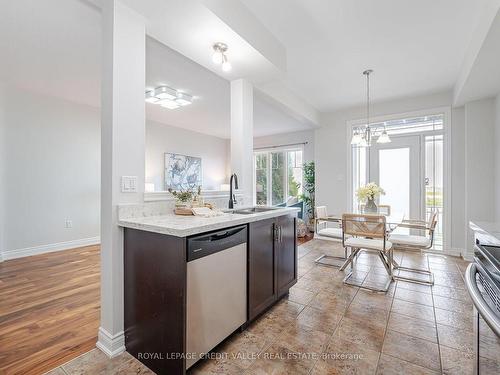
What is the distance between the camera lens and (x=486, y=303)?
28.3 inches

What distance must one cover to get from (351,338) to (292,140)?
5.52m

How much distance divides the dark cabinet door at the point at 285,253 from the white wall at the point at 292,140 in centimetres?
423

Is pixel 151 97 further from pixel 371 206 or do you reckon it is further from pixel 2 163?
pixel 371 206

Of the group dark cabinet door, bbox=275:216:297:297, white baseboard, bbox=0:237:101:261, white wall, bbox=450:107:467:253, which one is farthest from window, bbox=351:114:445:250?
white baseboard, bbox=0:237:101:261

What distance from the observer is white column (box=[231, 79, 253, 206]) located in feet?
9.44

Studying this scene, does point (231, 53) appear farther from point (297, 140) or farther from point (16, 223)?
point (297, 140)

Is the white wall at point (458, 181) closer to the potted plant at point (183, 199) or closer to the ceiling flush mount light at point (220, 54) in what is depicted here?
the ceiling flush mount light at point (220, 54)

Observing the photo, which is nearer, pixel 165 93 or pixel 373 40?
pixel 373 40

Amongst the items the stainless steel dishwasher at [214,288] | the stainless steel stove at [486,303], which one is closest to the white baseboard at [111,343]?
the stainless steel dishwasher at [214,288]

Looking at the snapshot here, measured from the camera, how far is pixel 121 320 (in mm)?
1661

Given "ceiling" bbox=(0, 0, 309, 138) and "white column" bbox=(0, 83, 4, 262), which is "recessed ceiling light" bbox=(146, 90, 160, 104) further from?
"white column" bbox=(0, 83, 4, 262)

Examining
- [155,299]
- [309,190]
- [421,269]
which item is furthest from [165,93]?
[421,269]

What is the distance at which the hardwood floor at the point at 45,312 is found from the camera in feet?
5.23

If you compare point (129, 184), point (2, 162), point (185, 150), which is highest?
point (185, 150)
